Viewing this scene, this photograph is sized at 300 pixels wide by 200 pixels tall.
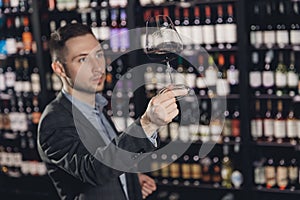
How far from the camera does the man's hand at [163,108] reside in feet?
5.20

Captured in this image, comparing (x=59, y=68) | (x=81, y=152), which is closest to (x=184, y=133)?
(x=59, y=68)

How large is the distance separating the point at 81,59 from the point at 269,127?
98.2 inches

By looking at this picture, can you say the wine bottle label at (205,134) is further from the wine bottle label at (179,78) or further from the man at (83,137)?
the man at (83,137)

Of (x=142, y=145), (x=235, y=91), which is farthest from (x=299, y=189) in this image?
(x=142, y=145)

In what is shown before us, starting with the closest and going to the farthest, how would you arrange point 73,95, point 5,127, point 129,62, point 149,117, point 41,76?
point 149,117 → point 73,95 → point 129,62 → point 41,76 → point 5,127

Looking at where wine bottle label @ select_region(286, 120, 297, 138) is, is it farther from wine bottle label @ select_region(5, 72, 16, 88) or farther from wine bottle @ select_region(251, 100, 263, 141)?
wine bottle label @ select_region(5, 72, 16, 88)

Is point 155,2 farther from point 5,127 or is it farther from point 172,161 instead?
point 5,127

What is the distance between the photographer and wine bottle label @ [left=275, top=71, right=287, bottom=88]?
13.9 feet

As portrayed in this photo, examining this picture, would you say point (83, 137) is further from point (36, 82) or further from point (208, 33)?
point (36, 82)

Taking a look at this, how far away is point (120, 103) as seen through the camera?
4.85 meters

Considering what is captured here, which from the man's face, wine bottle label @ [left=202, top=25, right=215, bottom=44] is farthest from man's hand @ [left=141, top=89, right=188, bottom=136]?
wine bottle label @ [left=202, top=25, right=215, bottom=44]

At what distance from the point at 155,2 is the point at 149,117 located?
297 cm

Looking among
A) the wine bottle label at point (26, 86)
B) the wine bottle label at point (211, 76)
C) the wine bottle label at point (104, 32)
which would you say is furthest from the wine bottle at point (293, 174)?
the wine bottle label at point (26, 86)

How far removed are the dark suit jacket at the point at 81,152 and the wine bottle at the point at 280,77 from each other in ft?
7.29
